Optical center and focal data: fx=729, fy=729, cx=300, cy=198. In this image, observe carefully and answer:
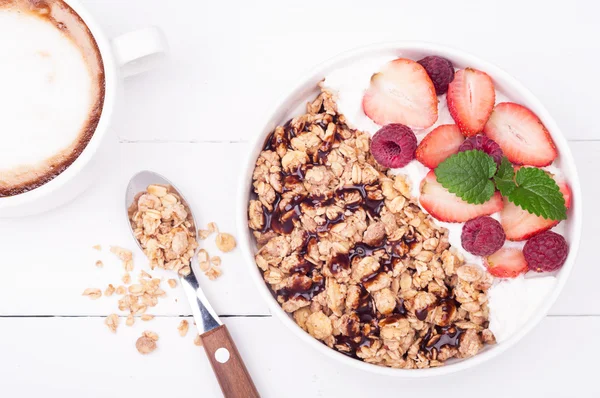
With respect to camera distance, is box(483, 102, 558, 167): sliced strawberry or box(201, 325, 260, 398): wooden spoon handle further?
box(201, 325, 260, 398): wooden spoon handle

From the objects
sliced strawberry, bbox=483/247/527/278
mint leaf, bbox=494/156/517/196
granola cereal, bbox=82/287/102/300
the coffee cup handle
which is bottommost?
sliced strawberry, bbox=483/247/527/278

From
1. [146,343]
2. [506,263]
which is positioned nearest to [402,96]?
[506,263]

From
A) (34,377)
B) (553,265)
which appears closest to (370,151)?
(553,265)

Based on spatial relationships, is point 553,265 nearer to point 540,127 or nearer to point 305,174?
point 540,127

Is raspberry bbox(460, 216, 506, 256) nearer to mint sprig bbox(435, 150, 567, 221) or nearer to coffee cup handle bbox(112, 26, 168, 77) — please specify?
mint sprig bbox(435, 150, 567, 221)

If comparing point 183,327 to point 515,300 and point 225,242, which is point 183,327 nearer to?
point 225,242

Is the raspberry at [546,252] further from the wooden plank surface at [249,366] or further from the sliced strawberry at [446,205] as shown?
the wooden plank surface at [249,366]

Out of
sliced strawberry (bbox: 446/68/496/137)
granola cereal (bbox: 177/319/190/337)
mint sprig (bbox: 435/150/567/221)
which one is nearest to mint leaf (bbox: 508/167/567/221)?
mint sprig (bbox: 435/150/567/221)
